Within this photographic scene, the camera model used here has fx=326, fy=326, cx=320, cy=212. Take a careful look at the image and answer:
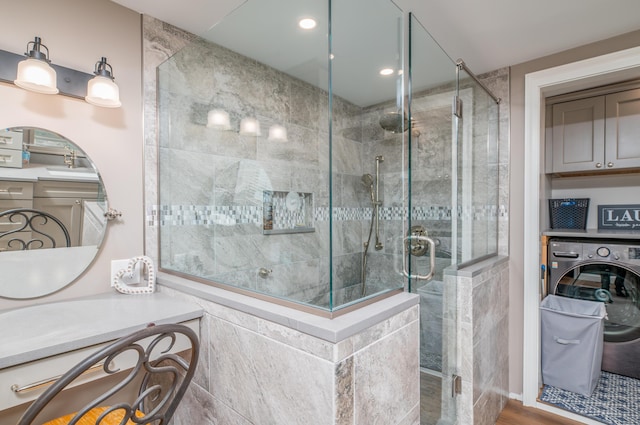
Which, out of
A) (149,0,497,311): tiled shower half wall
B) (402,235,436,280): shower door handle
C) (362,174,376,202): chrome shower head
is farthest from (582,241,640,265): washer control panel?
(362,174,376,202): chrome shower head

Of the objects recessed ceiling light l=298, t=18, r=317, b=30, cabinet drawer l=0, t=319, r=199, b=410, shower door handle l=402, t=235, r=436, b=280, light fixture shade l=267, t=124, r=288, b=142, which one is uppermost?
recessed ceiling light l=298, t=18, r=317, b=30

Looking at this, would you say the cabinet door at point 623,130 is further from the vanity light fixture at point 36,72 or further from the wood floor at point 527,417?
the vanity light fixture at point 36,72

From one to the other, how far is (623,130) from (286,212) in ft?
8.51

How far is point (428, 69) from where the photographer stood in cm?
168

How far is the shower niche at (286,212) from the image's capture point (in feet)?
6.66

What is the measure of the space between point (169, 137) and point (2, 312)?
1.07m

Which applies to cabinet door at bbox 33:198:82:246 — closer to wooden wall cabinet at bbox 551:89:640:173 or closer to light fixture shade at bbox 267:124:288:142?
light fixture shade at bbox 267:124:288:142

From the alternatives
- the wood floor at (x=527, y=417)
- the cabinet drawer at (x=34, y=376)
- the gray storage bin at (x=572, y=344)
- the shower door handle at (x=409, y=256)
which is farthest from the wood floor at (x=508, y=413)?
the cabinet drawer at (x=34, y=376)

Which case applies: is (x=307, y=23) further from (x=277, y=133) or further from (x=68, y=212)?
(x=68, y=212)

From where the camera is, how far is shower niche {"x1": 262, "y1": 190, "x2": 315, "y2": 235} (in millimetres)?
2029

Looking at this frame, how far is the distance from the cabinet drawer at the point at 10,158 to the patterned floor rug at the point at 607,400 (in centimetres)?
343

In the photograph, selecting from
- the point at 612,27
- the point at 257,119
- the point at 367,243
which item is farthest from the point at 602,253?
the point at 257,119

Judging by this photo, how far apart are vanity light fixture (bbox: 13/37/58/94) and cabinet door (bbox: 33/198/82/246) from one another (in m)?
0.48

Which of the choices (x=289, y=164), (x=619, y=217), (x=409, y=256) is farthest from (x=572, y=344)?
(x=289, y=164)
